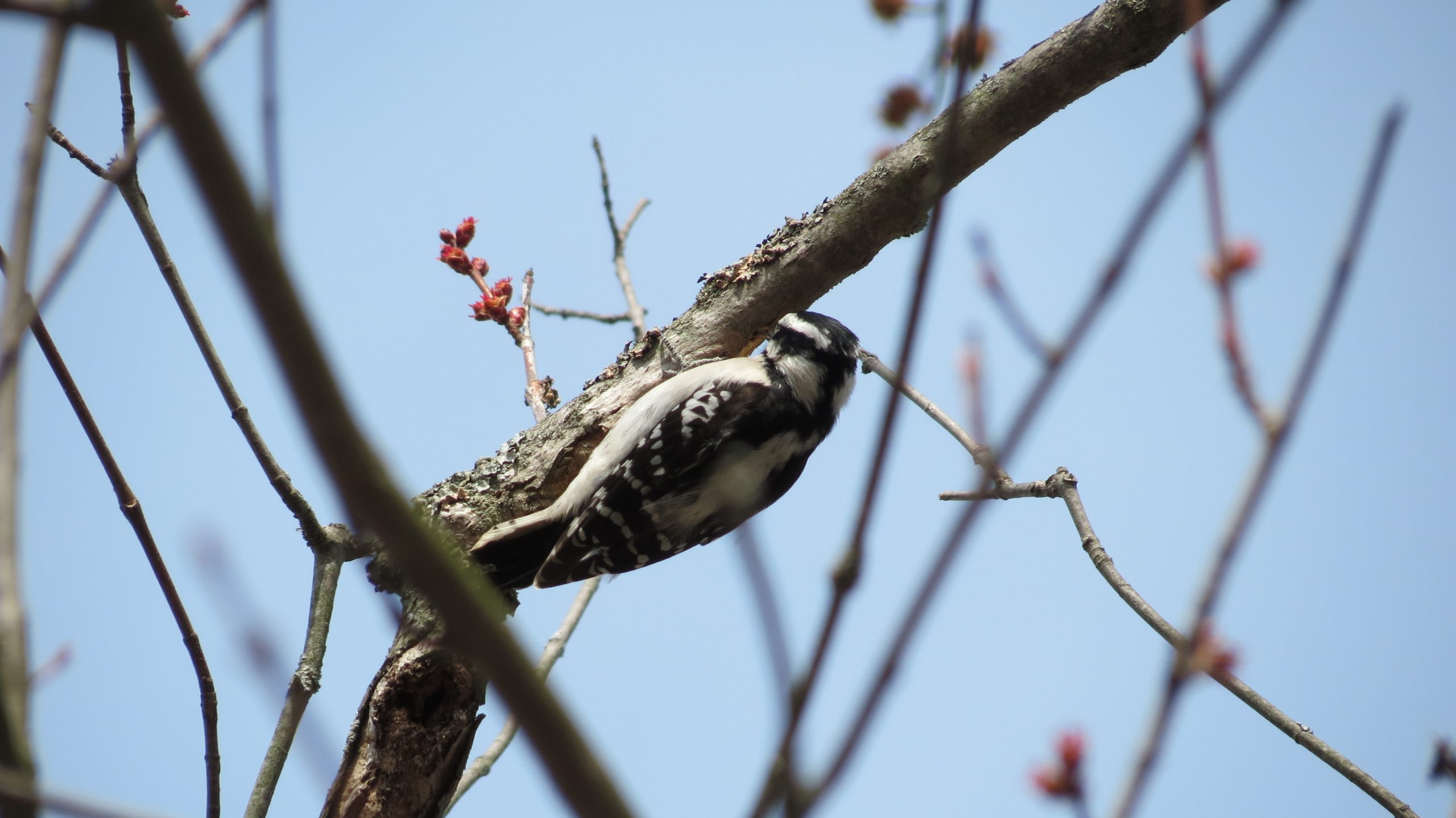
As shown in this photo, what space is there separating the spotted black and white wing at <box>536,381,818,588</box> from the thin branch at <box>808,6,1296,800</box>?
2992 millimetres

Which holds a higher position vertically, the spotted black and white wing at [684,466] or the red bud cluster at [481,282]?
the red bud cluster at [481,282]

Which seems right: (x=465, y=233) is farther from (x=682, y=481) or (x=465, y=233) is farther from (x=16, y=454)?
(x=16, y=454)

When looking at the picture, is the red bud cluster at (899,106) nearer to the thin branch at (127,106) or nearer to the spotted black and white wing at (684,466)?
the spotted black and white wing at (684,466)

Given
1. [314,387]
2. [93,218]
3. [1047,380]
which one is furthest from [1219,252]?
[93,218]

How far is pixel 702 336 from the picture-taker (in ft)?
12.9

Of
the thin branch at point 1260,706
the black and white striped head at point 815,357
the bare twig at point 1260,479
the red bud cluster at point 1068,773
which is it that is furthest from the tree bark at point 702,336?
the bare twig at point 1260,479

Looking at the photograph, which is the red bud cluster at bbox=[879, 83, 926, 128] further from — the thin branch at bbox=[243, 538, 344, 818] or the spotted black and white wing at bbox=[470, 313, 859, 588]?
the thin branch at bbox=[243, 538, 344, 818]

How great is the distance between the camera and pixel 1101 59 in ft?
10.6

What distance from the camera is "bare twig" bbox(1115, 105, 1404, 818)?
747 mm

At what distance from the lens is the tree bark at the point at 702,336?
3.02 meters

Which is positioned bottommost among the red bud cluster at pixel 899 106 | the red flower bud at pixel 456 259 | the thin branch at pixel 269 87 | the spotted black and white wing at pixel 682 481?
the thin branch at pixel 269 87

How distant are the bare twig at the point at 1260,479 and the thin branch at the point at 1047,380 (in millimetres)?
114

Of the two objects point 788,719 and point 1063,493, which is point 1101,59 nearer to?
point 1063,493

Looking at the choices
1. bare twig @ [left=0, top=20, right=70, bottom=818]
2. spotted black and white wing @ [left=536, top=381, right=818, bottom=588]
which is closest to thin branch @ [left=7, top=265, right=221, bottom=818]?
bare twig @ [left=0, top=20, right=70, bottom=818]
